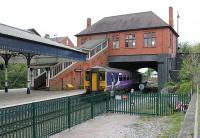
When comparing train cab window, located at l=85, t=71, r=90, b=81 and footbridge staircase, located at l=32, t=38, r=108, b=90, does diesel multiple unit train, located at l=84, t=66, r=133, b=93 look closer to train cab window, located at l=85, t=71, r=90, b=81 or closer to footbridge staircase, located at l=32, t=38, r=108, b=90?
train cab window, located at l=85, t=71, r=90, b=81

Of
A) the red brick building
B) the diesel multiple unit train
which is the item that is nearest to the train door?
the diesel multiple unit train

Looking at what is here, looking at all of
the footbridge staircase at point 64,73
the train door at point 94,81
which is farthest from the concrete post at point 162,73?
the train door at point 94,81

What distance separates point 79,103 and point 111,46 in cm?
2863

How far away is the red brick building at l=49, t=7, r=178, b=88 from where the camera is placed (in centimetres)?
3875

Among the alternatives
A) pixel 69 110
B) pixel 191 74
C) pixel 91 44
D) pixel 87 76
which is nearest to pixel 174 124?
pixel 69 110

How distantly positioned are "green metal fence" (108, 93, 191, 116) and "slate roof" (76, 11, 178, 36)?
22492 mm

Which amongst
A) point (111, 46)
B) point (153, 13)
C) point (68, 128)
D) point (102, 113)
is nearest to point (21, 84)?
point (111, 46)

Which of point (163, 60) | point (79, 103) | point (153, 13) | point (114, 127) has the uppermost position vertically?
point (153, 13)

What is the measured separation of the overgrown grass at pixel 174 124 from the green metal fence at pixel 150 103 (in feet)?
2.64

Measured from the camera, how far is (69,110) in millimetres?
14047

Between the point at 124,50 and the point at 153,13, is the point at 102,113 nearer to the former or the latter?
the point at 124,50

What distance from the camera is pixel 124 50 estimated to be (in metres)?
42.2

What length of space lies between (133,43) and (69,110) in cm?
2857

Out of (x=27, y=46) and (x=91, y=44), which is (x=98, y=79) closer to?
(x=27, y=46)
